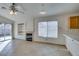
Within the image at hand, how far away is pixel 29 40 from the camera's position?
300 cm

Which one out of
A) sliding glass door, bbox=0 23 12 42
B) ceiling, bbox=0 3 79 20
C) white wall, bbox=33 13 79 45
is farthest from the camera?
white wall, bbox=33 13 79 45

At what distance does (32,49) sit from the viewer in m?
3.68

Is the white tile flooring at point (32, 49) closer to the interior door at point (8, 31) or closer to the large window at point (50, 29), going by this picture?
the interior door at point (8, 31)

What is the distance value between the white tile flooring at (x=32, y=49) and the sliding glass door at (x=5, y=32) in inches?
9.6

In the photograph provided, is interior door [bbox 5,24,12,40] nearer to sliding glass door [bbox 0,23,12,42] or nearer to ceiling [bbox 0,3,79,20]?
sliding glass door [bbox 0,23,12,42]

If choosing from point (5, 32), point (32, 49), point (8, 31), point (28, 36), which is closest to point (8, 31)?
point (8, 31)

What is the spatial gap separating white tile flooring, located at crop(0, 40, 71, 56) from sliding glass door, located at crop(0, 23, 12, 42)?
244mm

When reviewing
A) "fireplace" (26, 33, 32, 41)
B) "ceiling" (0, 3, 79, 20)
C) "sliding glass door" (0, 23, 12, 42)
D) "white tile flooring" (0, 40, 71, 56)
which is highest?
"ceiling" (0, 3, 79, 20)

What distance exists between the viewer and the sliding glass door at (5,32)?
8.28 feet

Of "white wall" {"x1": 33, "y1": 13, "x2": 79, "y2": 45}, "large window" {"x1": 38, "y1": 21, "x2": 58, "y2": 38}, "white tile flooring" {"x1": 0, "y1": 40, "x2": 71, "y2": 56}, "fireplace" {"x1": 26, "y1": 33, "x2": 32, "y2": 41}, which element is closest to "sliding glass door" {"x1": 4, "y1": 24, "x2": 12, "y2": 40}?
"white tile flooring" {"x1": 0, "y1": 40, "x2": 71, "y2": 56}

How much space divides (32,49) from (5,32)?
55.4 inches

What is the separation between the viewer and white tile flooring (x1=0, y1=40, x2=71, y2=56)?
290 cm

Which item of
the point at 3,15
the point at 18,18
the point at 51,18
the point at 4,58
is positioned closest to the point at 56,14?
the point at 51,18

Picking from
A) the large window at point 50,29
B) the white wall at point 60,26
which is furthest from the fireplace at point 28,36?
the large window at point 50,29
